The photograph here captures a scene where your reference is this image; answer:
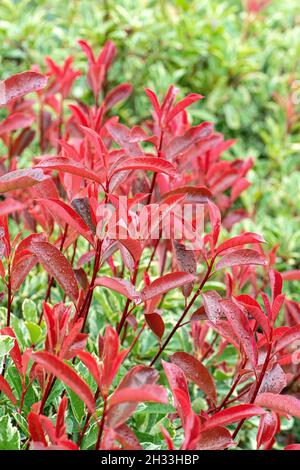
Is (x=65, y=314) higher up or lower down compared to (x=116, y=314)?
higher up

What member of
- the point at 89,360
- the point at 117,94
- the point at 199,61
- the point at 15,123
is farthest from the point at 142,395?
the point at 199,61

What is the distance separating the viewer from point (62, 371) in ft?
2.70

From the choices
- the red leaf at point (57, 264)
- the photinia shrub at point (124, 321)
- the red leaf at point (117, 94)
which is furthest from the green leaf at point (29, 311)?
the red leaf at point (117, 94)

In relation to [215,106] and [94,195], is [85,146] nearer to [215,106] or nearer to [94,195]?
[94,195]

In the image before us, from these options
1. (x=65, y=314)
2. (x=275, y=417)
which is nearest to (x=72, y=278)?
(x=65, y=314)

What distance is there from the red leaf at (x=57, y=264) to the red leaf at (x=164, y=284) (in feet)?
0.37

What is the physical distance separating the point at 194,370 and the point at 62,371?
1.07ft

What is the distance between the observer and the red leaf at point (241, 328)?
1.01 metres

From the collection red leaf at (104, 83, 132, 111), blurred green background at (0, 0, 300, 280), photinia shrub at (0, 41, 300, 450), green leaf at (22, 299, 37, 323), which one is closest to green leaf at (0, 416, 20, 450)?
photinia shrub at (0, 41, 300, 450)

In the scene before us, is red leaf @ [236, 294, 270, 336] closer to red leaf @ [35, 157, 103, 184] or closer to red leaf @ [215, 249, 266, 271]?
red leaf @ [215, 249, 266, 271]

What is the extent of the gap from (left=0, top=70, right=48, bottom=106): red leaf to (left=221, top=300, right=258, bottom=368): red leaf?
455 mm

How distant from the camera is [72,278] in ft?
3.44

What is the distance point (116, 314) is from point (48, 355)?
0.63m

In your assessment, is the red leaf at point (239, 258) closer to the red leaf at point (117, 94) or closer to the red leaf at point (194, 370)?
the red leaf at point (194, 370)
